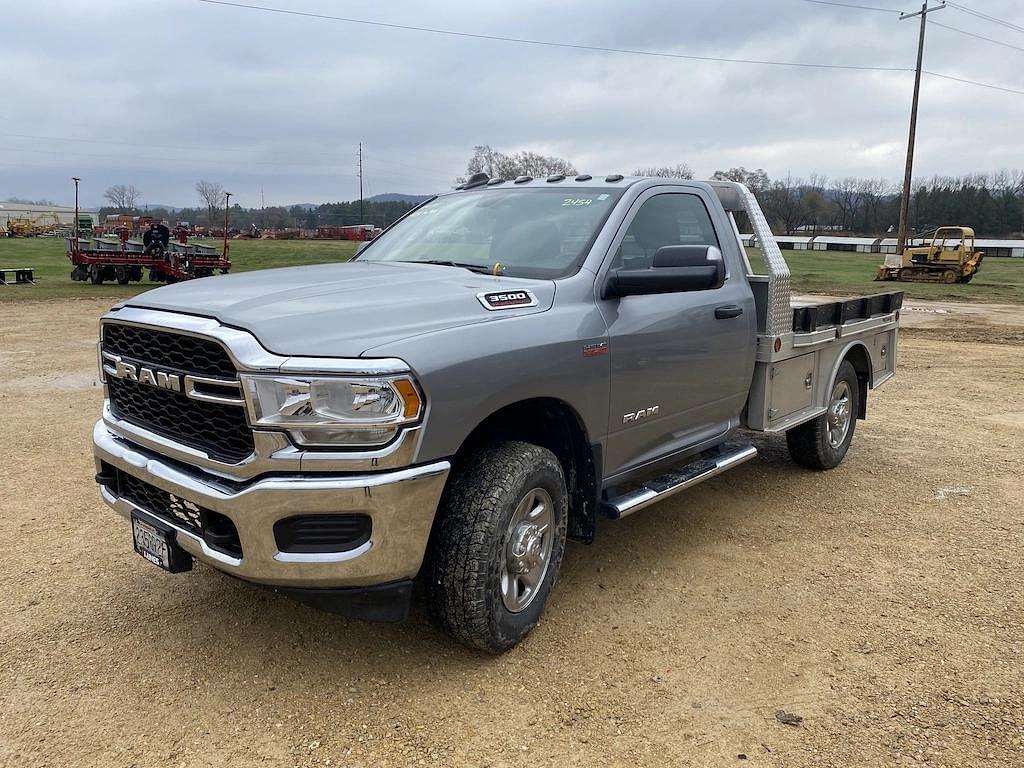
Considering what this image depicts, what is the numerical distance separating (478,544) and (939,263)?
31360 millimetres

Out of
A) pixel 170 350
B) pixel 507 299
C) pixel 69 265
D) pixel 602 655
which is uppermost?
pixel 507 299

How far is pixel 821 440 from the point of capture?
5.97 metres

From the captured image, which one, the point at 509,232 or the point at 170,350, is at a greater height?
the point at 509,232

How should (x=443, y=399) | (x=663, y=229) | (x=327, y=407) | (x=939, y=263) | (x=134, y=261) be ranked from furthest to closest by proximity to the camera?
(x=939, y=263) → (x=134, y=261) → (x=663, y=229) → (x=443, y=399) → (x=327, y=407)

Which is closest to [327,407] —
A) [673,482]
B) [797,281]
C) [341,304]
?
[341,304]

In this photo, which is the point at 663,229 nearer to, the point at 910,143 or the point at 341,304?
the point at 341,304

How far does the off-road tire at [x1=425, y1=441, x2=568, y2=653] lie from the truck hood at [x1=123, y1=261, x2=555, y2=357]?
594 mm

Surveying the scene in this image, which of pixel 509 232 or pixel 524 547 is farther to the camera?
pixel 509 232

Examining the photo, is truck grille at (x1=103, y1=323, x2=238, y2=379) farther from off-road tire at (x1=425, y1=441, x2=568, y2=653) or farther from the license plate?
off-road tire at (x1=425, y1=441, x2=568, y2=653)

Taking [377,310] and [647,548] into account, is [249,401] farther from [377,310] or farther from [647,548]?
[647,548]

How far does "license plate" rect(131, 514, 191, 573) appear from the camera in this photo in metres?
3.10

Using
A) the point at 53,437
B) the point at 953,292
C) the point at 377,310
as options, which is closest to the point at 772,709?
the point at 377,310

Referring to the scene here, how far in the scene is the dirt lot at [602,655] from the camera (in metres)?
2.81

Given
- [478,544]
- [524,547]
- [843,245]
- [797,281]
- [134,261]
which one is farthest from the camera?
[843,245]
